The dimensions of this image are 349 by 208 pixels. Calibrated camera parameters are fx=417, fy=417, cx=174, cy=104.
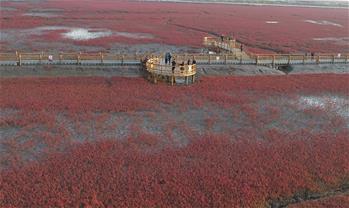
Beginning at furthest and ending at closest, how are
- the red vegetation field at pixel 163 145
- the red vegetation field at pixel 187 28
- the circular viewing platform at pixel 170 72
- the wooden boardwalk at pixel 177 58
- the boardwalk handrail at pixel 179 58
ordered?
the red vegetation field at pixel 187 28 → the boardwalk handrail at pixel 179 58 → the wooden boardwalk at pixel 177 58 → the circular viewing platform at pixel 170 72 → the red vegetation field at pixel 163 145

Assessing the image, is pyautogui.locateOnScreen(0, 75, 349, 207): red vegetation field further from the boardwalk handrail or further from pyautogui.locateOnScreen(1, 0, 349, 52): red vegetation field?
pyautogui.locateOnScreen(1, 0, 349, 52): red vegetation field

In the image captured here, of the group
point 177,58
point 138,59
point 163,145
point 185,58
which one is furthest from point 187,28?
point 163,145

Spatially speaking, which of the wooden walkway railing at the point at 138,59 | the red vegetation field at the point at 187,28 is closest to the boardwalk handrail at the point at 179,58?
the wooden walkway railing at the point at 138,59

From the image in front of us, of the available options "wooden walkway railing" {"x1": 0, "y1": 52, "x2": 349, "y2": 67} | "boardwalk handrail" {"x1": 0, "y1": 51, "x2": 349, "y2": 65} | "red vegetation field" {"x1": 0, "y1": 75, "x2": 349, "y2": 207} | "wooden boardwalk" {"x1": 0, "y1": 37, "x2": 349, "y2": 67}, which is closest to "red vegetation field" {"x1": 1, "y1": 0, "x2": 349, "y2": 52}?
"wooden boardwalk" {"x1": 0, "y1": 37, "x2": 349, "y2": 67}

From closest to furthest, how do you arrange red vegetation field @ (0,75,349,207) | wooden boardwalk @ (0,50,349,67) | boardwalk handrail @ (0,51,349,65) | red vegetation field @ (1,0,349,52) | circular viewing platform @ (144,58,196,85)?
red vegetation field @ (0,75,349,207), circular viewing platform @ (144,58,196,85), wooden boardwalk @ (0,50,349,67), boardwalk handrail @ (0,51,349,65), red vegetation field @ (1,0,349,52)

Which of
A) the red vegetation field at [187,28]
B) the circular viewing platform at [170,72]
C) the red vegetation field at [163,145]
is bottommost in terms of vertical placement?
the red vegetation field at [163,145]

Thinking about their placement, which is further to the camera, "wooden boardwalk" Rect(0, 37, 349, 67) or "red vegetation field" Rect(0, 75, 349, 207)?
"wooden boardwalk" Rect(0, 37, 349, 67)

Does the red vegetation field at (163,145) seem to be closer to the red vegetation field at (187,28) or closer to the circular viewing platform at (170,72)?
the circular viewing platform at (170,72)
